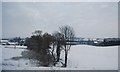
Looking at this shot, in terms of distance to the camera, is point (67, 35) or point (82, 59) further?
point (67, 35)

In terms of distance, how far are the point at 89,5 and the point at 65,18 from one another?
0.53 m

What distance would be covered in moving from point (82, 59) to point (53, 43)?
0.66 m

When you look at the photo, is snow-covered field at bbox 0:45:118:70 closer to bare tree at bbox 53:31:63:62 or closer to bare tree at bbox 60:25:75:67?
bare tree at bbox 60:25:75:67

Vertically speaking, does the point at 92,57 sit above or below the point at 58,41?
below

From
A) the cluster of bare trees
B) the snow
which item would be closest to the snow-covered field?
the snow

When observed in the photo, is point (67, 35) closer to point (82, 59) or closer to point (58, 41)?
point (58, 41)

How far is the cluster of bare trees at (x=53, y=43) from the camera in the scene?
3.80 m

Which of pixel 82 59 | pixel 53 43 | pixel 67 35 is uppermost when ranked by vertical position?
pixel 67 35

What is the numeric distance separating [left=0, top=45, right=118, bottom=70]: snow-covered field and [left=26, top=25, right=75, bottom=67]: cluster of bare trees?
0.53 ft

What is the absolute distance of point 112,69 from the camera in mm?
3439

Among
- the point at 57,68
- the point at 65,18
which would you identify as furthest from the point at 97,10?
the point at 57,68

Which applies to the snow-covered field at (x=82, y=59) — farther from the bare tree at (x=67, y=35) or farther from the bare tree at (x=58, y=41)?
the bare tree at (x=58, y=41)

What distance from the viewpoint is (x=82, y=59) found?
12.6ft

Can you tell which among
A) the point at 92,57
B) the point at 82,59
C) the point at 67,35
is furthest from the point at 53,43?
the point at 92,57
